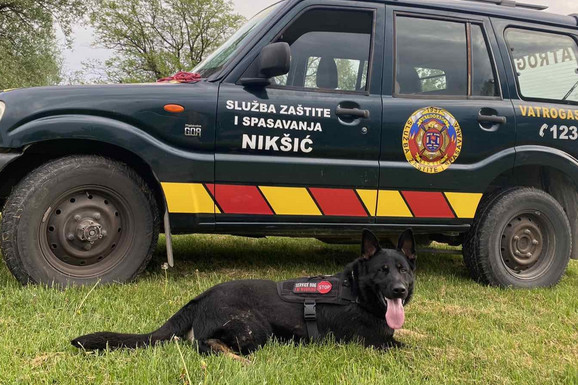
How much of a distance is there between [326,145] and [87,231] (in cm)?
179

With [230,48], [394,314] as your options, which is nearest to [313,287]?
[394,314]

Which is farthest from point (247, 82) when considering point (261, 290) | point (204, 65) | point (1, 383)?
point (1, 383)

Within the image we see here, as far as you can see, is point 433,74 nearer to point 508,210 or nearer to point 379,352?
point 508,210

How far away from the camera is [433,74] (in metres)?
3.93

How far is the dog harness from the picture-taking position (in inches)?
94.7

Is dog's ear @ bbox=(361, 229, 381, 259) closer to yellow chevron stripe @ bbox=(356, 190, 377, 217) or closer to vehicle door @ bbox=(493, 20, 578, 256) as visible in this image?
yellow chevron stripe @ bbox=(356, 190, 377, 217)

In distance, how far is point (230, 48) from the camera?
3.65 m

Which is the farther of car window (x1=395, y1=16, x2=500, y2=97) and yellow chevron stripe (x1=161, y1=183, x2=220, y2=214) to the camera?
car window (x1=395, y1=16, x2=500, y2=97)

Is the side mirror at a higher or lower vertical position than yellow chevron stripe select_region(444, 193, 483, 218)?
higher

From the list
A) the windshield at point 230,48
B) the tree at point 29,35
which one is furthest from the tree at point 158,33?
the windshield at point 230,48

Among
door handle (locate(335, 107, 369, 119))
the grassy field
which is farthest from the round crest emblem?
the grassy field

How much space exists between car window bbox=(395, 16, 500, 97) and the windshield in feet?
3.75

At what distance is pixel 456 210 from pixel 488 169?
0.43 m

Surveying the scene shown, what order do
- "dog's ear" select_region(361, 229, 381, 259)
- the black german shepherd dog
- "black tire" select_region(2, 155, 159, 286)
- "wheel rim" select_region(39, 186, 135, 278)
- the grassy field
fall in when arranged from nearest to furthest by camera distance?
1. the grassy field
2. the black german shepherd dog
3. "dog's ear" select_region(361, 229, 381, 259)
4. "black tire" select_region(2, 155, 159, 286)
5. "wheel rim" select_region(39, 186, 135, 278)
